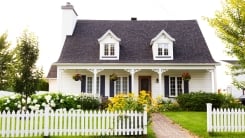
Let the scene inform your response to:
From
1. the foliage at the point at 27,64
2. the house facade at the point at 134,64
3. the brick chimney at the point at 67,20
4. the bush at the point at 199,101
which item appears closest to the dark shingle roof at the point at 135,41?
the house facade at the point at 134,64

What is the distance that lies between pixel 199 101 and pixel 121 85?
6.45 metres

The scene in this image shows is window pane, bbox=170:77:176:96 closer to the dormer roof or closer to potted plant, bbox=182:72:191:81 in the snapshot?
potted plant, bbox=182:72:191:81

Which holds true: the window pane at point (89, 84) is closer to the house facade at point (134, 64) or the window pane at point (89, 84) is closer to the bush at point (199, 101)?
the house facade at point (134, 64)

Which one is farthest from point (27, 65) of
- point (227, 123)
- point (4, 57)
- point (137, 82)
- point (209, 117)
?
point (4, 57)

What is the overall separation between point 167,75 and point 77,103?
28.7 feet

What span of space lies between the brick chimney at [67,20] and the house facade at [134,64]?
0.27 feet

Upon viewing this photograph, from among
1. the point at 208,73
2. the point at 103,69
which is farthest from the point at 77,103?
the point at 208,73

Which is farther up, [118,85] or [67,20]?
[67,20]

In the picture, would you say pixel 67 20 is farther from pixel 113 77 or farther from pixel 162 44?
pixel 162 44

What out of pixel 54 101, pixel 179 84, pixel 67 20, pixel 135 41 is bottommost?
pixel 54 101

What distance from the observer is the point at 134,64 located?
24.8 metres

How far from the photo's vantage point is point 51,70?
130 ft

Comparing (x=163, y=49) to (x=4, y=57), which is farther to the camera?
(x=4, y=57)

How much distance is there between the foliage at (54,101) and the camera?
16956 mm
